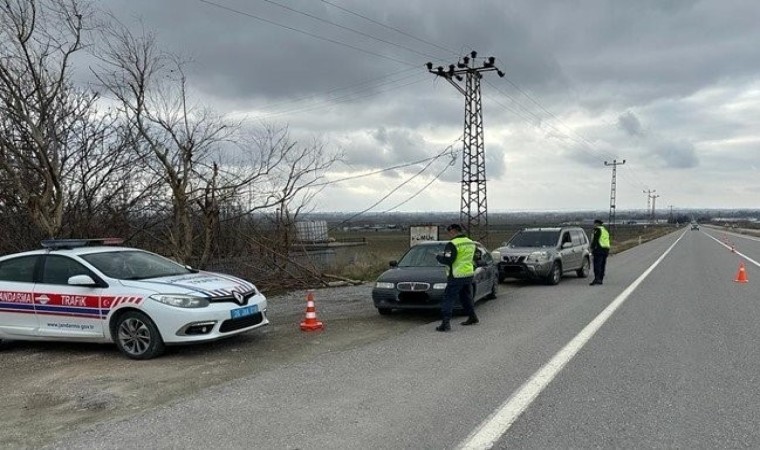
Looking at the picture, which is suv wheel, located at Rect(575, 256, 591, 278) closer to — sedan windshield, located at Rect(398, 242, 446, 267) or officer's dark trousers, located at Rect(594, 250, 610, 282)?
officer's dark trousers, located at Rect(594, 250, 610, 282)

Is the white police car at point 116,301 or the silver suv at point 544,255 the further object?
the silver suv at point 544,255

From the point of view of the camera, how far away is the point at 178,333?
22.8 ft

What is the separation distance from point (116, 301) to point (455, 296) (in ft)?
15.5

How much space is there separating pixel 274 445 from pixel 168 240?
10641mm

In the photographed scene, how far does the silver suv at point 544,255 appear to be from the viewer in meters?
15.3

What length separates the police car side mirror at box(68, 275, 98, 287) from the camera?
7.26 m

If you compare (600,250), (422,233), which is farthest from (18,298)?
(422,233)

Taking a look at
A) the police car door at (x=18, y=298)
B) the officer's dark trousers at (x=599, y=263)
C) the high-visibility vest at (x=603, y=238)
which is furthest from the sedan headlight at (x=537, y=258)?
the police car door at (x=18, y=298)

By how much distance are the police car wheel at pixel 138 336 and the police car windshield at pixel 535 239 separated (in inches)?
462

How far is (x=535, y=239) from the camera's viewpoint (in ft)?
55.6

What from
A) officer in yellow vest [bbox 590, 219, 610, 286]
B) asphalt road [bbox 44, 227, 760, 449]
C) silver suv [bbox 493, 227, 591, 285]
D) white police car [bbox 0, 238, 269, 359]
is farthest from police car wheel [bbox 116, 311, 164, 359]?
officer in yellow vest [bbox 590, 219, 610, 286]

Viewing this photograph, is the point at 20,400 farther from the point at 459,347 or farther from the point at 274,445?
the point at 459,347

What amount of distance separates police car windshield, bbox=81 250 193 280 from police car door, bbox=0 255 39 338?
83 centimetres

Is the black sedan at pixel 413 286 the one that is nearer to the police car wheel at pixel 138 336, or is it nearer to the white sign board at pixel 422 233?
the police car wheel at pixel 138 336
